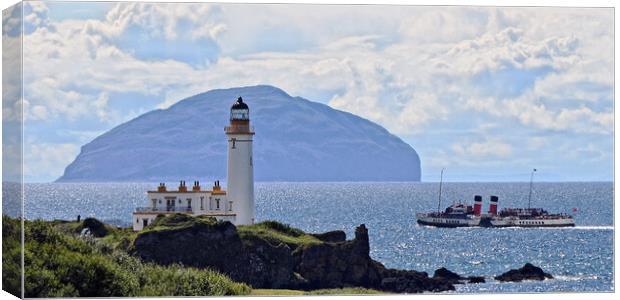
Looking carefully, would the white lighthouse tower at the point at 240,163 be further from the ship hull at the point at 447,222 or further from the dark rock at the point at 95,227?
the ship hull at the point at 447,222

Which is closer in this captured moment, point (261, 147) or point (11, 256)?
point (11, 256)

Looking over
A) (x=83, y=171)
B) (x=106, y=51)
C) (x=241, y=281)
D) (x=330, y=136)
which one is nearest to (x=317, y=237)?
(x=241, y=281)

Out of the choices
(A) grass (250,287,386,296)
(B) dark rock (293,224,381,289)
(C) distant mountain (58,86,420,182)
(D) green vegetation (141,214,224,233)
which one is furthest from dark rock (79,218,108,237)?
(C) distant mountain (58,86,420,182)

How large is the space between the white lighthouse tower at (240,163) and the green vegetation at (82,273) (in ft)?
28.3

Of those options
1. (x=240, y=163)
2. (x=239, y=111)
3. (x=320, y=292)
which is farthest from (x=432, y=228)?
(x=320, y=292)

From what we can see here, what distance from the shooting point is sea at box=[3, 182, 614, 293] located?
47500 millimetres

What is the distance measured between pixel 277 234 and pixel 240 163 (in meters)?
2.16

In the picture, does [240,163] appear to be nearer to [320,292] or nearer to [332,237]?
[332,237]

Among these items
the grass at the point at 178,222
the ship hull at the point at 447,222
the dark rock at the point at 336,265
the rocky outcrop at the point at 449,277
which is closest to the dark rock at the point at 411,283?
the rocky outcrop at the point at 449,277

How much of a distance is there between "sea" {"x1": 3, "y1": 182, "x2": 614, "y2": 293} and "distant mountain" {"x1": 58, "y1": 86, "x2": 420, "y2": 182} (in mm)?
1702

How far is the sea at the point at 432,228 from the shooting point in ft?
156

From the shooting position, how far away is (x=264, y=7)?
39812 millimetres

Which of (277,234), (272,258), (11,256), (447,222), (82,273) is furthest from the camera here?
(447,222)

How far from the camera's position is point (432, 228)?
72.1 meters
